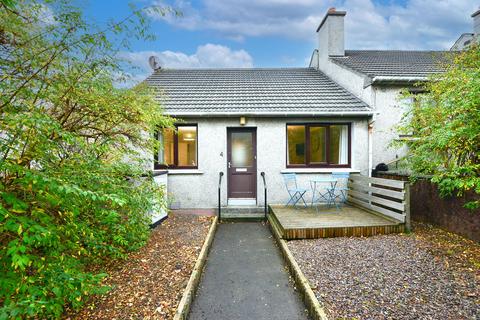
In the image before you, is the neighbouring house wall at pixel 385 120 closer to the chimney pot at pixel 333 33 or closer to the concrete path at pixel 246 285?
the chimney pot at pixel 333 33

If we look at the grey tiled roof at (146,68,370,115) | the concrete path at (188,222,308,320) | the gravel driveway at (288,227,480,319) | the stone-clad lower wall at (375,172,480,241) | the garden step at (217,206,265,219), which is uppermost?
the grey tiled roof at (146,68,370,115)

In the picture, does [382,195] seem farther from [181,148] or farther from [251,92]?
[181,148]

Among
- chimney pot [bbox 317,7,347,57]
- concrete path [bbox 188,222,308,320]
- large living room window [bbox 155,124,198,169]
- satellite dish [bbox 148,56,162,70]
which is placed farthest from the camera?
satellite dish [bbox 148,56,162,70]

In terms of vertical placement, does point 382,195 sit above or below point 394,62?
below

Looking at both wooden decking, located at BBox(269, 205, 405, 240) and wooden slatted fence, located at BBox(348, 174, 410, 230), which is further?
wooden slatted fence, located at BBox(348, 174, 410, 230)

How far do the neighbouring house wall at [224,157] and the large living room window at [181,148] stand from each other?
288mm

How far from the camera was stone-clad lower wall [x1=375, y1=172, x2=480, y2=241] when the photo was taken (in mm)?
5031

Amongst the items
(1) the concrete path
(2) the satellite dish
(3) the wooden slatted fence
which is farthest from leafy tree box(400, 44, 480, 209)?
(2) the satellite dish

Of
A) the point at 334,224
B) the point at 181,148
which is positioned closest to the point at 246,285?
the point at 334,224

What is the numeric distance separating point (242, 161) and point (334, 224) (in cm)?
360

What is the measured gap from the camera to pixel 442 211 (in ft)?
18.9

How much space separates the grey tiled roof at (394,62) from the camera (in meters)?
8.69

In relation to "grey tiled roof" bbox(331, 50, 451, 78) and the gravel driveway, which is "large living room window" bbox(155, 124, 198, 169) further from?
"grey tiled roof" bbox(331, 50, 451, 78)

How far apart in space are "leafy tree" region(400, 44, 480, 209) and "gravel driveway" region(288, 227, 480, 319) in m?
1.23
